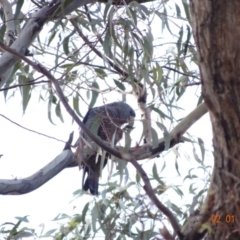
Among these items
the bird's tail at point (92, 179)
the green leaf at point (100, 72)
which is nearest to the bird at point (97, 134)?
the bird's tail at point (92, 179)

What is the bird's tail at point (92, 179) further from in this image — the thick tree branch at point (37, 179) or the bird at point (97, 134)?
the thick tree branch at point (37, 179)

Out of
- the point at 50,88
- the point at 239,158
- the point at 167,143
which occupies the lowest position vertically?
the point at 239,158

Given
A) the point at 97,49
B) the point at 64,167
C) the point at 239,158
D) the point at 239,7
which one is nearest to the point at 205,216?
the point at 239,158

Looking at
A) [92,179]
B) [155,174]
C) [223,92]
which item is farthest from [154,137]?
[92,179]

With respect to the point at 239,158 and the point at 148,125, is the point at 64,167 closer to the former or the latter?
the point at 148,125

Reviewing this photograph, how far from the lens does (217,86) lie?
1.28m

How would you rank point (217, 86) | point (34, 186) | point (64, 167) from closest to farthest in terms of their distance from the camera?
1. point (217, 86)
2. point (34, 186)
3. point (64, 167)

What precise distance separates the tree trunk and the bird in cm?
76

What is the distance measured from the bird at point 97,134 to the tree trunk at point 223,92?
755 millimetres

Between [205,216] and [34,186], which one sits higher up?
[34,186]

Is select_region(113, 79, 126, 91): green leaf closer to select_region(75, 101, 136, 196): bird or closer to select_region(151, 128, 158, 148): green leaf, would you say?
select_region(75, 101, 136, 196): bird

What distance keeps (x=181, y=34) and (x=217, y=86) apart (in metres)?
1.59

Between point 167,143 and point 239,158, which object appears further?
point 167,143

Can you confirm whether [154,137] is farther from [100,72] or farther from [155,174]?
[100,72]
